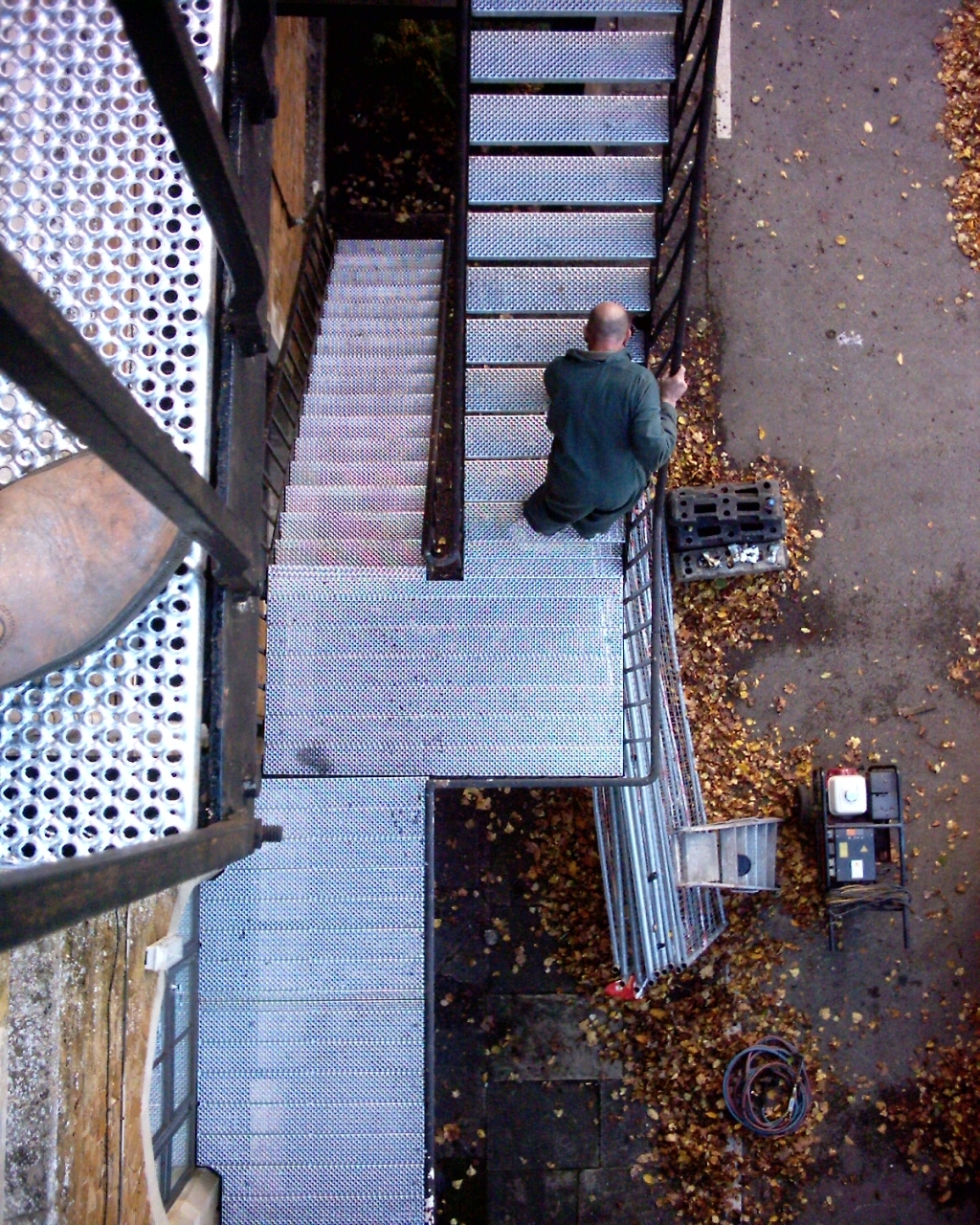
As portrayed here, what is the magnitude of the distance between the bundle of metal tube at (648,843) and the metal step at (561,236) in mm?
1838

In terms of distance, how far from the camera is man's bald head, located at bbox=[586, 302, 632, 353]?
4.64 metres

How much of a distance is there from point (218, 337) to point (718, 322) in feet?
17.0

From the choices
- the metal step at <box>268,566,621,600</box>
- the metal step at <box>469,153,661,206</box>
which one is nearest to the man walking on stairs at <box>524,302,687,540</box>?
the metal step at <box>268,566,621,600</box>

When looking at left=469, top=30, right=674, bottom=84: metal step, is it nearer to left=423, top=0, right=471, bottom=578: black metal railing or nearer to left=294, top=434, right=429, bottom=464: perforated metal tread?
left=423, top=0, right=471, bottom=578: black metal railing

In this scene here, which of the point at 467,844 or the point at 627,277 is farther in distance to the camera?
the point at 467,844

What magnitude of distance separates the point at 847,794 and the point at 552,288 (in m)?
4.12

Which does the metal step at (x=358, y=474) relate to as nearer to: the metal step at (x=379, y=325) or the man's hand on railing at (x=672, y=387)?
the metal step at (x=379, y=325)

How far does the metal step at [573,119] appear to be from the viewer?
19.5 feet

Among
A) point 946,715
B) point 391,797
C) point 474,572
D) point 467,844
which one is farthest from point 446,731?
point 946,715

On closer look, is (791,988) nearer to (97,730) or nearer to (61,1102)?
→ (61,1102)

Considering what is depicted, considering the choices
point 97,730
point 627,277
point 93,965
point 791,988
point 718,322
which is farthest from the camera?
point 718,322

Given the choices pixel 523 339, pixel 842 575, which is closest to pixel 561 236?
pixel 523 339

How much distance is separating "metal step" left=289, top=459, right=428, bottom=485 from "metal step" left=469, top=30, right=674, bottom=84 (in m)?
2.47

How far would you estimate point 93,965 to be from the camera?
422 cm
